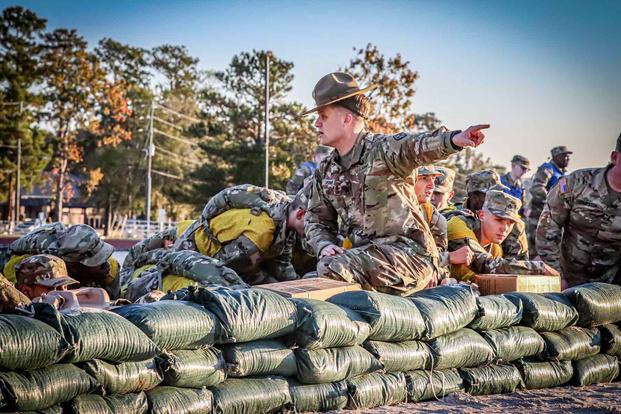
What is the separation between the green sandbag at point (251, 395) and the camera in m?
3.74

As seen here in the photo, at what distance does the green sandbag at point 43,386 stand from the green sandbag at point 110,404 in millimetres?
29

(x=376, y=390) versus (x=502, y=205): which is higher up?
(x=502, y=205)

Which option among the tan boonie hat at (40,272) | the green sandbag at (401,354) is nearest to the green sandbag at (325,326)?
the green sandbag at (401,354)

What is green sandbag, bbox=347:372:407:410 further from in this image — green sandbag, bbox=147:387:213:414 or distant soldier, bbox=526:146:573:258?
distant soldier, bbox=526:146:573:258

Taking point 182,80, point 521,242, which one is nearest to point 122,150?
point 182,80

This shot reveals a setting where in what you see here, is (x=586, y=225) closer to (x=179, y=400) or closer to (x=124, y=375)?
(x=179, y=400)

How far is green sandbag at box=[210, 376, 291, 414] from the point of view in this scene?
3736 millimetres

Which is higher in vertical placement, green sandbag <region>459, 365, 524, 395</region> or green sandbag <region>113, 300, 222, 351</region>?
green sandbag <region>113, 300, 222, 351</region>

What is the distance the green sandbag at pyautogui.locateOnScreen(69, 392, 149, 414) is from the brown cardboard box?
1.06 meters

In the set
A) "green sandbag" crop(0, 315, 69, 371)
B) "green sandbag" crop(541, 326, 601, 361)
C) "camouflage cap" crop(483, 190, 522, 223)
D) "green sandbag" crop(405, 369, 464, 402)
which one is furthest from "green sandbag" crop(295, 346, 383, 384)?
"camouflage cap" crop(483, 190, 522, 223)

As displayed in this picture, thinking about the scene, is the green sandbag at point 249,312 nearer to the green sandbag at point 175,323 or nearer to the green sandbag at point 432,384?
the green sandbag at point 175,323

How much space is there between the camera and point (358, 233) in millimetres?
5637

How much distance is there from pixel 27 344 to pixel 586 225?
4.86 meters

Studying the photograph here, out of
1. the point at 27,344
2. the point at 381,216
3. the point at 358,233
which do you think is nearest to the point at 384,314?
the point at 381,216
